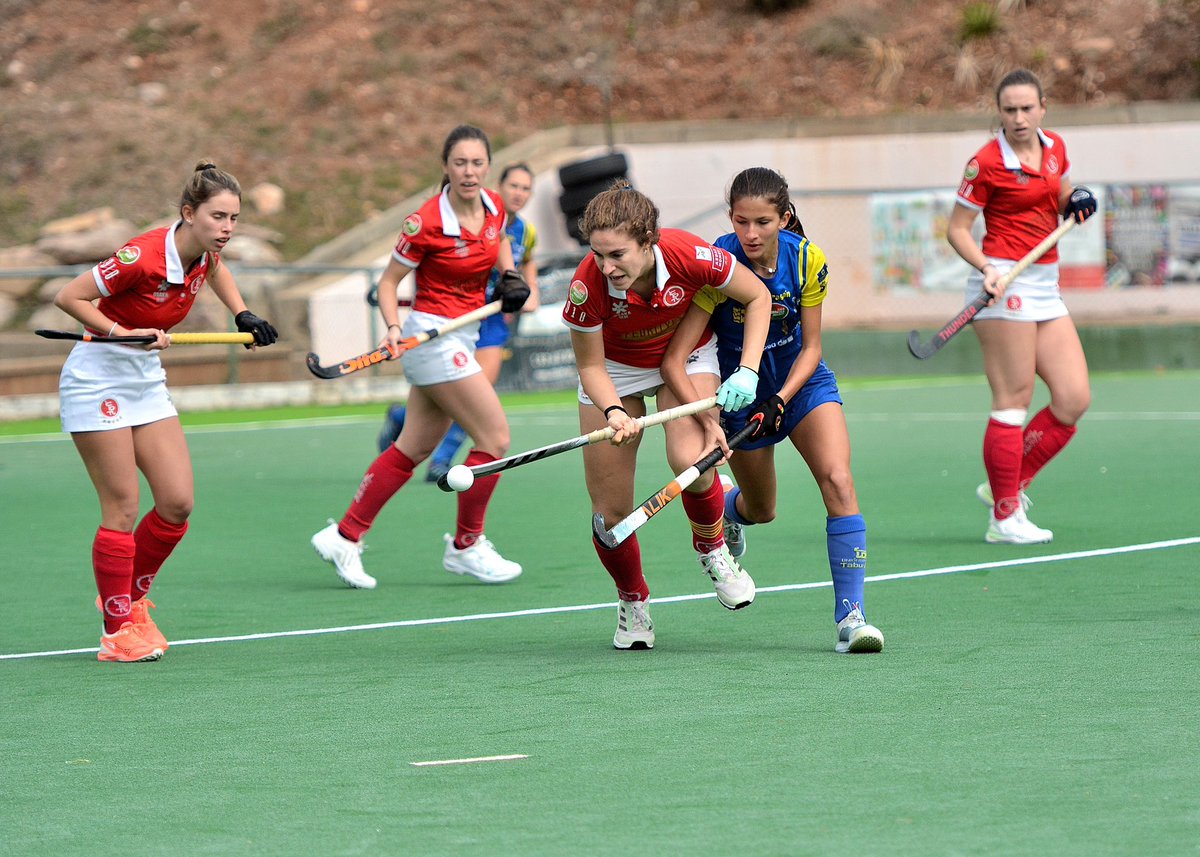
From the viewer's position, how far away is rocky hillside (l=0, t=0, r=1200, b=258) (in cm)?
2369

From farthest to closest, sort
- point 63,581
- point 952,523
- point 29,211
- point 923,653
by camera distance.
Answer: point 29,211
point 952,523
point 63,581
point 923,653

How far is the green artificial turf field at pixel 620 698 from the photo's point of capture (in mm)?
3404

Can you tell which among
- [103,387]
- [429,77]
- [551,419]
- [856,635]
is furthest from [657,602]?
[429,77]

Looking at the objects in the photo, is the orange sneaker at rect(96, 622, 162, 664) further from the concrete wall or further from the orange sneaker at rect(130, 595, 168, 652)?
the concrete wall

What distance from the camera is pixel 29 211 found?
23.9 m

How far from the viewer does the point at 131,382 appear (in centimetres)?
568

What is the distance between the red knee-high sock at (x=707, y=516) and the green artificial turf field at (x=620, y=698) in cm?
33

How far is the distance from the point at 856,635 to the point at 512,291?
2892 mm

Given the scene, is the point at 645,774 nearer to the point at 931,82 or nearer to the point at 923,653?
the point at 923,653

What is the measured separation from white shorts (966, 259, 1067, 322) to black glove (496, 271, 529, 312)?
6.36 ft

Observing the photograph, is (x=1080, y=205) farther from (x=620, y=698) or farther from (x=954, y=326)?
(x=620, y=698)

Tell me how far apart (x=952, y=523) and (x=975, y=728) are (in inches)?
163

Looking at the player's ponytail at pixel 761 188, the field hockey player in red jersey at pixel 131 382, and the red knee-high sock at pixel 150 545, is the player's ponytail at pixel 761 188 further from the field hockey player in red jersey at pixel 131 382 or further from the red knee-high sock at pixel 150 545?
the red knee-high sock at pixel 150 545

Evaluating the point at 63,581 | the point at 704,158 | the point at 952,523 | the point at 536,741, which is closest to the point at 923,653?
the point at 536,741
